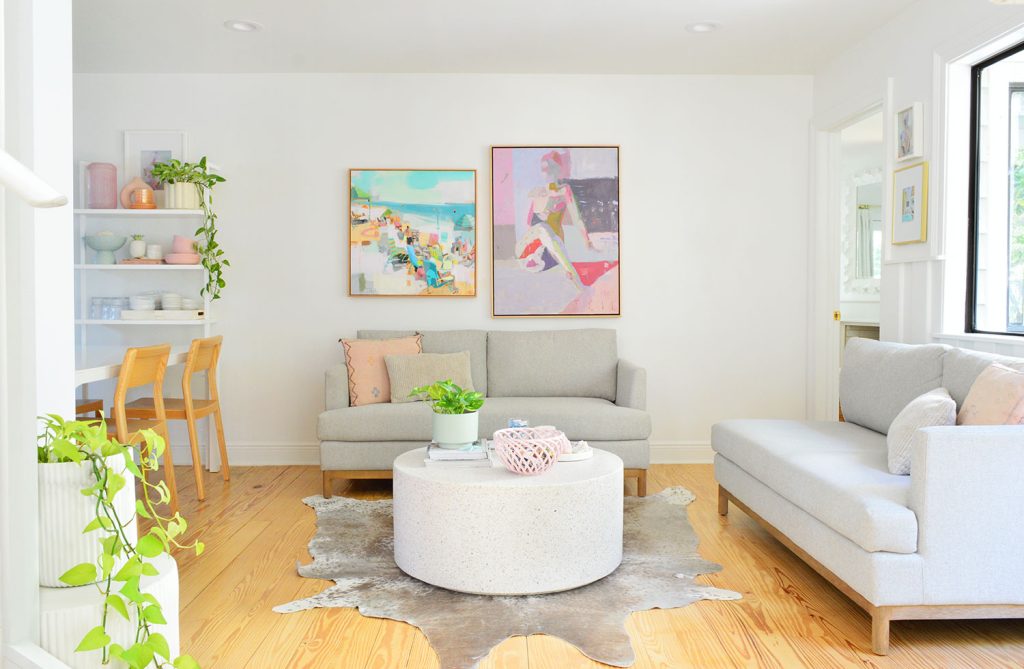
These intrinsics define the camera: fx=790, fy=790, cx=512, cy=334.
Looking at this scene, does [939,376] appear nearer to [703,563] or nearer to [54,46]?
[703,563]

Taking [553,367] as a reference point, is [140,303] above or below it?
above

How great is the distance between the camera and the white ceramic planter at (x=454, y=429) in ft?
10.5

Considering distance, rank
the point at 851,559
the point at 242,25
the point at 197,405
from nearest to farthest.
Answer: the point at 851,559 < the point at 242,25 < the point at 197,405

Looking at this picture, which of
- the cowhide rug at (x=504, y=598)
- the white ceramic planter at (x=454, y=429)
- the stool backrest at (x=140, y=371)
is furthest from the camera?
the stool backrest at (x=140, y=371)

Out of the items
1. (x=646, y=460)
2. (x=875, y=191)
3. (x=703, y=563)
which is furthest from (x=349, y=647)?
(x=875, y=191)

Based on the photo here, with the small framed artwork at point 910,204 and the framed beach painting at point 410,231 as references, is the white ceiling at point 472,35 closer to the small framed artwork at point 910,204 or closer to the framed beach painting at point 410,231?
the framed beach painting at point 410,231

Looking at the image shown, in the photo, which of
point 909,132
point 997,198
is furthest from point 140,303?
point 997,198

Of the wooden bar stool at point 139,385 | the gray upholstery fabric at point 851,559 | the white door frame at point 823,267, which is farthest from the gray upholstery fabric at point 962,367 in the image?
the wooden bar stool at point 139,385

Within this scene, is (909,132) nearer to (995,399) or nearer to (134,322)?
(995,399)

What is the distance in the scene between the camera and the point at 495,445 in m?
2.95

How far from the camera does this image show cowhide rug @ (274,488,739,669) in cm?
243

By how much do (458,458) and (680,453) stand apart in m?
2.48

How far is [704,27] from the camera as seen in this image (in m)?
4.22

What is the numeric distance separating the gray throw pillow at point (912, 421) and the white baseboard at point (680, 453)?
2445mm
